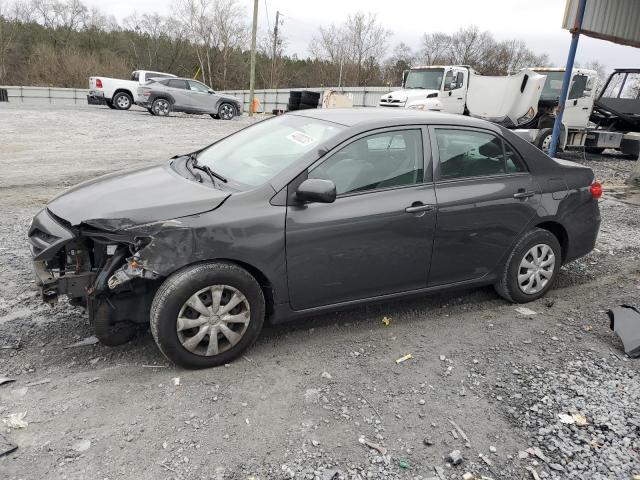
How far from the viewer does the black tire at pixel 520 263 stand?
4.49m

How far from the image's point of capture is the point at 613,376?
3.57 metres

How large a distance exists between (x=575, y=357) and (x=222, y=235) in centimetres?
266

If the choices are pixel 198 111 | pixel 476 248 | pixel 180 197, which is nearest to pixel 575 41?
pixel 476 248

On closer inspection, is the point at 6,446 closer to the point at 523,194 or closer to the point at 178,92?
the point at 523,194

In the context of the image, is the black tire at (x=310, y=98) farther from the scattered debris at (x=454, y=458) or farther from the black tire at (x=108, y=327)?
the scattered debris at (x=454, y=458)

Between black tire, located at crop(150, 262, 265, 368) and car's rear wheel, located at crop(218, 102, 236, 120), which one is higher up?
car's rear wheel, located at crop(218, 102, 236, 120)

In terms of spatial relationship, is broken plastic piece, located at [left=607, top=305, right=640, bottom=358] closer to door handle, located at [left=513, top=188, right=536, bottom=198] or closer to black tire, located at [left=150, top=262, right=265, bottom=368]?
door handle, located at [left=513, top=188, right=536, bottom=198]

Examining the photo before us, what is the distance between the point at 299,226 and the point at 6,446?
2017 millimetres

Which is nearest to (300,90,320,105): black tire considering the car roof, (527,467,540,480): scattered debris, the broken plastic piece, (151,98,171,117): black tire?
(151,98,171,117): black tire

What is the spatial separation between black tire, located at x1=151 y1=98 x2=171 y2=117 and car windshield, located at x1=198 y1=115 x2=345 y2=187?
17.3m

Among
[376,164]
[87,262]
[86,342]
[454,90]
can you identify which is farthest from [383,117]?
[454,90]

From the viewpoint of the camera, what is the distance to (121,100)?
23.2 meters

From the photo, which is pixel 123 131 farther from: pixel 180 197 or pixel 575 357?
pixel 575 357

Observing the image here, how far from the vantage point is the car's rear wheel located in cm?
2162
